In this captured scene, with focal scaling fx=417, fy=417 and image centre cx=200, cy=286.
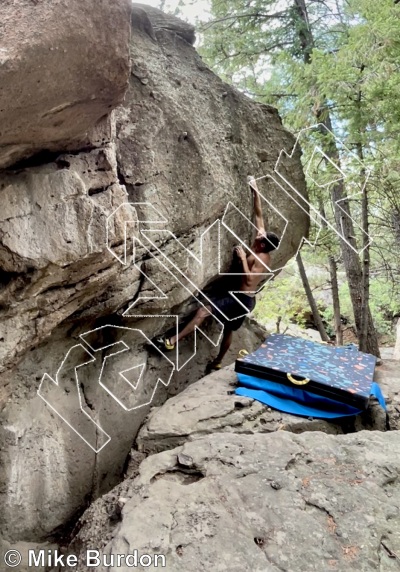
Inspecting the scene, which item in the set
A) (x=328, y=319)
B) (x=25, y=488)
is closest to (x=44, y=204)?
(x=25, y=488)

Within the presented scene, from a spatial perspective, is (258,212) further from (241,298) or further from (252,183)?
(241,298)

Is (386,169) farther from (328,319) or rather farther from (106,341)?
(328,319)

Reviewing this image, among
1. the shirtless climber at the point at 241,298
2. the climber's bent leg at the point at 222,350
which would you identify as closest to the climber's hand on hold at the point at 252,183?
the shirtless climber at the point at 241,298

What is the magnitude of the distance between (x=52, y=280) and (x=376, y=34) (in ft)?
14.1

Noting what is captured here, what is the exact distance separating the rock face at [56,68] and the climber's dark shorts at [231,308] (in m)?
3.33

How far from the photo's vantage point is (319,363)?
17.6 feet

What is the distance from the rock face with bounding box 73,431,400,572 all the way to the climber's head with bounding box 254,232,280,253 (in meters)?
2.49

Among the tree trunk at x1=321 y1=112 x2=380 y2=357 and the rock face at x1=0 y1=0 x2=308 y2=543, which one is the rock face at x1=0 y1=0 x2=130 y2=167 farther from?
the tree trunk at x1=321 y1=112 x2=380 y2=357

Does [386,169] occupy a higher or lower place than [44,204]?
lower

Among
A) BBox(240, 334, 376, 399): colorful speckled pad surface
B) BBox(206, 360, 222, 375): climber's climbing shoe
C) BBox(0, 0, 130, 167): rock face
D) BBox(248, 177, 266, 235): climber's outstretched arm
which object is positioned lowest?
BBox(206, 360, 222, 375): climber's climbing shoe

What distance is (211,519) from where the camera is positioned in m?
2.84

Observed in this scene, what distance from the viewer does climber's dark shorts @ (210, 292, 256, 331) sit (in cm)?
585

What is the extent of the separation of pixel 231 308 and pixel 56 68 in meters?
4.14
